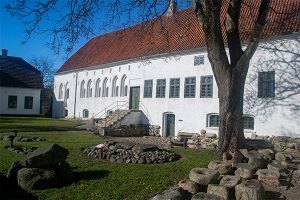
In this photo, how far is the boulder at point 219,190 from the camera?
811 cm

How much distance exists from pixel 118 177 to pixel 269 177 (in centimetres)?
425

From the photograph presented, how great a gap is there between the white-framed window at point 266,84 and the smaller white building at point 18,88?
31.5 m

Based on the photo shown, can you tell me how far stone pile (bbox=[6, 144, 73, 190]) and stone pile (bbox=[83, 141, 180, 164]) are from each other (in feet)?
8.99

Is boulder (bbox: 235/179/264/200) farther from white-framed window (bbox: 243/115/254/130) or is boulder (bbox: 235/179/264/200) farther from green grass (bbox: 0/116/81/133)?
green grass (bbox: 0/116/81/133)

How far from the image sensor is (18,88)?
41312 millimetres

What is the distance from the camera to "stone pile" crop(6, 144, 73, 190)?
28.2ft

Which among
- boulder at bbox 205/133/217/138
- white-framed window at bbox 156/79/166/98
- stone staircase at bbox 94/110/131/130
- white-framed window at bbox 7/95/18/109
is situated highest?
white-framed window at bbox 156/79/166/98

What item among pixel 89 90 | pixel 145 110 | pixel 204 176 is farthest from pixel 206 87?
pixel 89 90

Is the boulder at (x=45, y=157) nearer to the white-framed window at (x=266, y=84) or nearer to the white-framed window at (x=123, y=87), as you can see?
the white-framed window at (x=266, y=84)

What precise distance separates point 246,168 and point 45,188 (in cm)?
558

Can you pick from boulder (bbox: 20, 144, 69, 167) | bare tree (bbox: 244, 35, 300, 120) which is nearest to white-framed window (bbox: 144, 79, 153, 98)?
bare tree (bbox: 244, 35, 300, 120)

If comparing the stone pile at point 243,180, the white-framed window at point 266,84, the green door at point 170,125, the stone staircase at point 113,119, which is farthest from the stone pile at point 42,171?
the green door at point 170,125

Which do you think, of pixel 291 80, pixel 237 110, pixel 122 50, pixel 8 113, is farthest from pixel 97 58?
pixel 237 110

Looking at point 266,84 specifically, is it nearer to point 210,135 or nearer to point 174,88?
point 210,135
